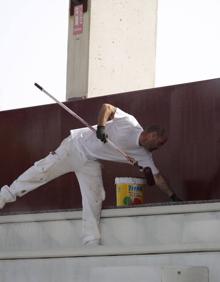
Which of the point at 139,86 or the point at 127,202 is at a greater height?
the point at 139,86

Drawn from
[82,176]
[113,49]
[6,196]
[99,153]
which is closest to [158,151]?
[99,153]

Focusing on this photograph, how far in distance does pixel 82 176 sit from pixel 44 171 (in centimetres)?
43

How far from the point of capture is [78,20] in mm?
11250

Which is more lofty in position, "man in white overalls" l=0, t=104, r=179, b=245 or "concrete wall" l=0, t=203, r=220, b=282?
"man in white overalls" l=0, t=104, r=179, b=245

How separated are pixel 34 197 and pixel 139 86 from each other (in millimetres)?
2790

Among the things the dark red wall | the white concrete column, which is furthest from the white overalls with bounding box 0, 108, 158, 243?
the white concrete column

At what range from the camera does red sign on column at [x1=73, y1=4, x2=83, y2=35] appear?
11.2 m

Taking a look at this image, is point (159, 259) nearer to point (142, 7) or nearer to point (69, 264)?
point (69, 264)

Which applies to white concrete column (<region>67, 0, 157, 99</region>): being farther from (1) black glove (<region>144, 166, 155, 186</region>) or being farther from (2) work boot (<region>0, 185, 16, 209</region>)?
(1) black glove (<region>144, 166, 155, 186</region>)

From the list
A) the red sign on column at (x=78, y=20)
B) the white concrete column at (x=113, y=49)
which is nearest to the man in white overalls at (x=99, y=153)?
the white concrete column at (x=113, y=49)

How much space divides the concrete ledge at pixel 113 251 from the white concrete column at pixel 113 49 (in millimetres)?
3547

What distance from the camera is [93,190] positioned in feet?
25.6

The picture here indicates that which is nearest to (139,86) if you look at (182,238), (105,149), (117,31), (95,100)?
(117,31)

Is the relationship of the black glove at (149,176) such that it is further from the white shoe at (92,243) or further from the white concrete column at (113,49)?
the white concrete column at (113,49)
